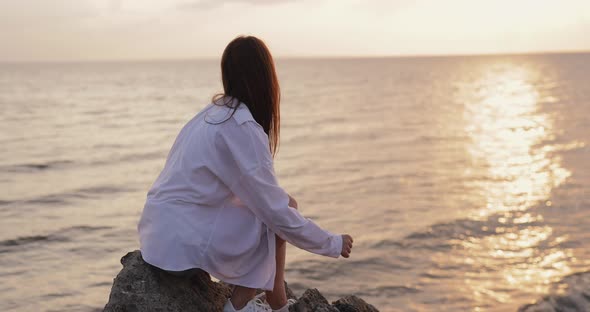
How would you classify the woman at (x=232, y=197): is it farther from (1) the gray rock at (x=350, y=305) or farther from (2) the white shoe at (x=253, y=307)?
(1) the gray rock at (x=350, y=305)

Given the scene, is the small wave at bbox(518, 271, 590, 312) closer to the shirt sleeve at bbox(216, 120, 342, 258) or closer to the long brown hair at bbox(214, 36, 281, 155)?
the shirt sleeve at bbox(216, 120, 342, 258)

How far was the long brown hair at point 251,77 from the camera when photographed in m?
3.75

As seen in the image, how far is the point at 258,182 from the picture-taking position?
144 inches

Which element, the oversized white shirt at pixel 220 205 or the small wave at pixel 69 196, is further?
the small wave at pixel 69 196

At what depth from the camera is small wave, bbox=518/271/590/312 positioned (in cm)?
789

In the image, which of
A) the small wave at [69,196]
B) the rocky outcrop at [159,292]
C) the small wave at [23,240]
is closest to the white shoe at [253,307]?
the rocky outcrop at [159,292]

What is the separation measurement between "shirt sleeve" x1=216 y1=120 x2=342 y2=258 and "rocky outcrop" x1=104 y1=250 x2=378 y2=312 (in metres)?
0.76

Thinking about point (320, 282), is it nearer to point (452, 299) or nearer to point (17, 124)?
point (452, 299)

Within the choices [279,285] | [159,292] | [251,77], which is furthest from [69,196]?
[251,77]

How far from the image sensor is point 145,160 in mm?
20781

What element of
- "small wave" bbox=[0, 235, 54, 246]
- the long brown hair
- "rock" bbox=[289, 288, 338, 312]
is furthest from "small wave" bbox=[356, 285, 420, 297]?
"small wave" bbox=[0, 235, 54, 246]

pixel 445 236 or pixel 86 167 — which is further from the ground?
pixel 445 236

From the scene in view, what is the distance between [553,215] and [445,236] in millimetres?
2719

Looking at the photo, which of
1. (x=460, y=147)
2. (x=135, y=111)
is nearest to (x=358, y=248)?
(x=460, y=147)
